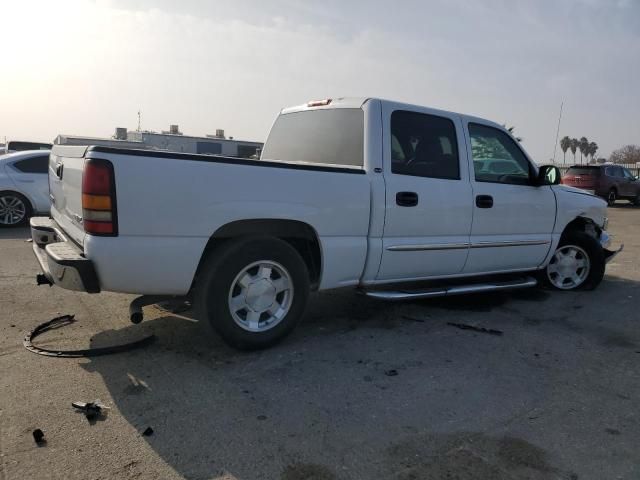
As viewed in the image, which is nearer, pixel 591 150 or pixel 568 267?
pixel 568 267

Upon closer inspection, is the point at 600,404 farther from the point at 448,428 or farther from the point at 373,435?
the point at 373,435

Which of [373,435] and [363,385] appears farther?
[363,385]

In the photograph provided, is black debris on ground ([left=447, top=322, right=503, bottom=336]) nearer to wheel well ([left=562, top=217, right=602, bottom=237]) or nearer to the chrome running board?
the chrome running board

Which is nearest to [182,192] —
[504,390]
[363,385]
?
[363,385]

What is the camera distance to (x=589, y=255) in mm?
6441

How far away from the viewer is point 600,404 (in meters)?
3.48

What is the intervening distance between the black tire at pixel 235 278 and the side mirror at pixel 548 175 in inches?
116

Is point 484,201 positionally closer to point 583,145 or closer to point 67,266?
point 67,266

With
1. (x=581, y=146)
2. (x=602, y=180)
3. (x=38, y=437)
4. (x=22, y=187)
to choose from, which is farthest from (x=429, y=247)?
(x=581, y=146)

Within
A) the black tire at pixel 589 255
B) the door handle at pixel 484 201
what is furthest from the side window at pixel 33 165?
the black tire at pixel 589 255

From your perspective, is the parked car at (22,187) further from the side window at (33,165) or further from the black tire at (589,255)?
the black tire at (589,255)

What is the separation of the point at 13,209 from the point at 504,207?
8.93m

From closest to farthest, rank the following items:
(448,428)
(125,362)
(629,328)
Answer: (448,428), (125,362), (629,328)

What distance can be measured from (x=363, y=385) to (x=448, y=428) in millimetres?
698
